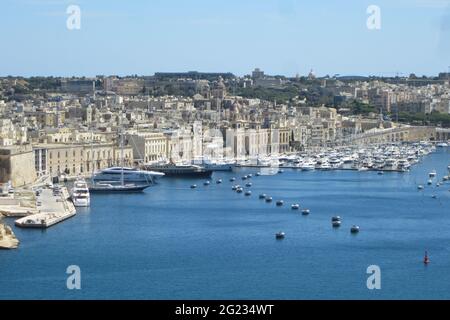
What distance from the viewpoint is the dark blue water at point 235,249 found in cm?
650

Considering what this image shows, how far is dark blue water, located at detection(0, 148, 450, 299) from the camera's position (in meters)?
6.50

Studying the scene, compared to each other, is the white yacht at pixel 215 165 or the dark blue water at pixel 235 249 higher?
the dark blue water at pixel 235 249

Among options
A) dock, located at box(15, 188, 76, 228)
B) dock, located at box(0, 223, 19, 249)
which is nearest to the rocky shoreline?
dock, located at box(0, 223, 19, 249)

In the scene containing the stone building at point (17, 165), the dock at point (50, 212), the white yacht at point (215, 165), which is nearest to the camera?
the dock at point (50, 212)

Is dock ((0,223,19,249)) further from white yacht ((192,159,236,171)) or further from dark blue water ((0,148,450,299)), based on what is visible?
white yacht ((192,159,236,171))

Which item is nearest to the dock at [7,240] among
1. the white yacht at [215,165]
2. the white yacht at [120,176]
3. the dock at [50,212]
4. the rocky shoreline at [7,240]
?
the rocky shoreline at [7,240]

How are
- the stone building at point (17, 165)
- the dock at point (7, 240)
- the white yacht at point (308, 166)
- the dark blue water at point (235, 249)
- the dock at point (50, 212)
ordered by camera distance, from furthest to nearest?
the white yacht at point (308, 166), the stone building at point (17, 165), the dock at point (50, 212), the dock at point (7, 240), the dark blue water at point (235, 249)

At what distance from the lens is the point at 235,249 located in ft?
27.0

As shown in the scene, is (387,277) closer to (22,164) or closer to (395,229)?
(395,229)

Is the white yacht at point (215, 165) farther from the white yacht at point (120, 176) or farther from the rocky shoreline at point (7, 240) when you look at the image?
the rocky shoreline at point (7, 240)

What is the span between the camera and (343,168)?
1850 cm

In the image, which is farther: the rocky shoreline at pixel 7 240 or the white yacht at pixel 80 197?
the white yacht at pixel 80 197
